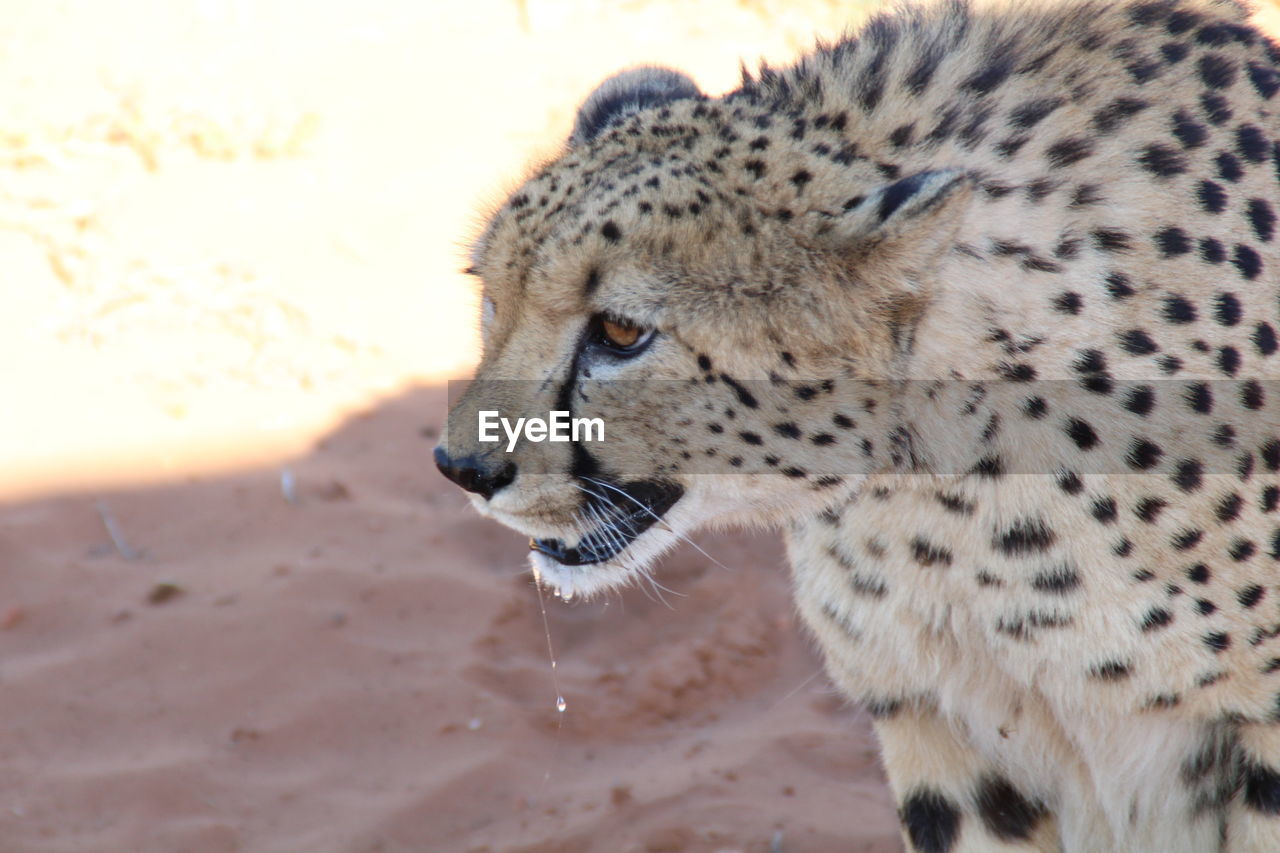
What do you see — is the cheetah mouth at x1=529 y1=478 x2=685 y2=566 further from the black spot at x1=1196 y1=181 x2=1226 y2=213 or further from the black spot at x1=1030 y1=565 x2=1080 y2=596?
the black spot at x1=1196 y1=181 x2=1226 y2=213

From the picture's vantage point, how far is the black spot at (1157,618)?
1.60 meters

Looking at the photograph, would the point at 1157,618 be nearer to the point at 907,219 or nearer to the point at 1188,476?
the point at 1188,476

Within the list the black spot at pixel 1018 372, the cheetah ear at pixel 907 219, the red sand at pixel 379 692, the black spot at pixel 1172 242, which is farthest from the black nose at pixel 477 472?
the red sand at pixel 379 692

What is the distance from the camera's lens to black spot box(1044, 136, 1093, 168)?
1601 mm

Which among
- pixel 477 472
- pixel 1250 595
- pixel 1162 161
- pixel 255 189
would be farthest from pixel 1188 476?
pixel 255 189

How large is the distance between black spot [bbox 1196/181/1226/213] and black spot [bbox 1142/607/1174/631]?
479 millimetres

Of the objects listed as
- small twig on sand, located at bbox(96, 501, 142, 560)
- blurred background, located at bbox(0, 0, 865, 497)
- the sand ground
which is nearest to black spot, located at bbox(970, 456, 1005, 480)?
the sand ground

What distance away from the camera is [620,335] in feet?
5.18

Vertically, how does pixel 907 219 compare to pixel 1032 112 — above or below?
below

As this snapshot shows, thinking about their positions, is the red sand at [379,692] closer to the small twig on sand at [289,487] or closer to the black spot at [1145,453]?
the small twig on sand at [289,487]

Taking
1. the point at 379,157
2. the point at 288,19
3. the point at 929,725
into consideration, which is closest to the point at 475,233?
the point at 929,725

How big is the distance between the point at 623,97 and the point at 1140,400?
2.70ft

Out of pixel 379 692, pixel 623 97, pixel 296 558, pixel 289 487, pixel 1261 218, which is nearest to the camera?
pixel 1261 218

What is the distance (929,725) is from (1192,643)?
45 cm
